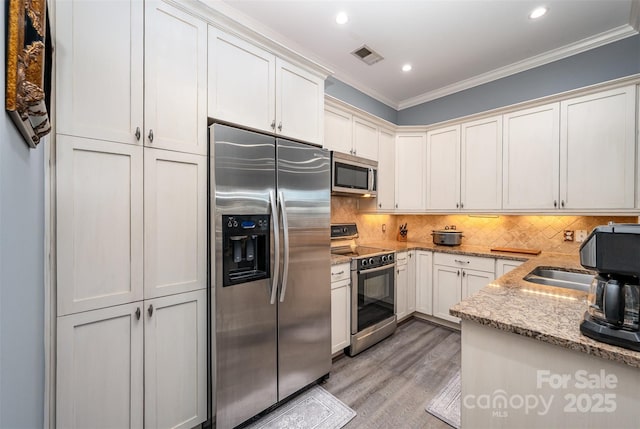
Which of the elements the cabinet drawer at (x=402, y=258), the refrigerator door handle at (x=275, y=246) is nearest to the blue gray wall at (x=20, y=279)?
the refrigerator door handle at (x=275, y=246)

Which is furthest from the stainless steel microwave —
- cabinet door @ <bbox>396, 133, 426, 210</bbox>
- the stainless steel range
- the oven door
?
the oven door

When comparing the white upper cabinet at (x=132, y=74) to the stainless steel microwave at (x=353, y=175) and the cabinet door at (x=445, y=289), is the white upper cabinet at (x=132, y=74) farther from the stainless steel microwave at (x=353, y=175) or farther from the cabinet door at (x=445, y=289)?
the cabinet door at (x=445, y=289)

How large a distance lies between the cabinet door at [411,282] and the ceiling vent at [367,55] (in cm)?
227

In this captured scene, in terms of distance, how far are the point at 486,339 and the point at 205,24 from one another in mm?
2247

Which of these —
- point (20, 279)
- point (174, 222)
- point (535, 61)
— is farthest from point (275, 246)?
point (535, 61)

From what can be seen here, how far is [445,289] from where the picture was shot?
3.14 metres

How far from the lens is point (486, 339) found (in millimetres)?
1103

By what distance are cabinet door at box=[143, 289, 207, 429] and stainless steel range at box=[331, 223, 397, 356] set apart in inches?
54.8

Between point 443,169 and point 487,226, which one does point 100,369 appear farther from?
point 487,226

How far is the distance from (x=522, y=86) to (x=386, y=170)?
5.61 ft

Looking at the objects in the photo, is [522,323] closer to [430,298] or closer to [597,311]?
[597,311]

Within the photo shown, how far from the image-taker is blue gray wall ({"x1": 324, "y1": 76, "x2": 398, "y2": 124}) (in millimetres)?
3080

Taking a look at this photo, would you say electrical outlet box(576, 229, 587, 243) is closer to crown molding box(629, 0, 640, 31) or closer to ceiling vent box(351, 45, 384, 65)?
crown molding box(629, 0, 640, 31)

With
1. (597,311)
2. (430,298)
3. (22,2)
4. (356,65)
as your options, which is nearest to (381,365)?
(430,298)
